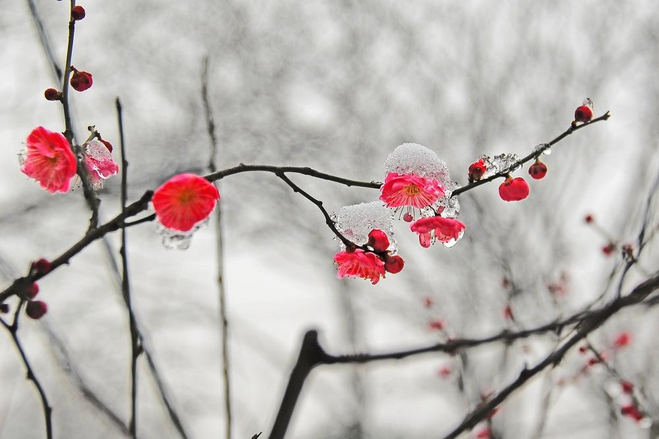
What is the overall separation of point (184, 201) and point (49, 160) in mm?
355

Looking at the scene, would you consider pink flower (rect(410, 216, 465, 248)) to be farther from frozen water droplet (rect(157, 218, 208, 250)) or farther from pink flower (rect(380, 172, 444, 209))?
frozen water droplet (rect(157, 218, 208, 250))

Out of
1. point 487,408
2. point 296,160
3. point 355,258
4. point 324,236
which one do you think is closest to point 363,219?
point 355,258

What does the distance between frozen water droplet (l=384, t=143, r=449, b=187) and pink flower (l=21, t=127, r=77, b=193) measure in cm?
73

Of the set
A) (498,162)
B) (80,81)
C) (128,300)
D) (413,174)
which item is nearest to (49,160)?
(80,81)

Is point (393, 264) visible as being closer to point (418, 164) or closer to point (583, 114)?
point (418, 164)

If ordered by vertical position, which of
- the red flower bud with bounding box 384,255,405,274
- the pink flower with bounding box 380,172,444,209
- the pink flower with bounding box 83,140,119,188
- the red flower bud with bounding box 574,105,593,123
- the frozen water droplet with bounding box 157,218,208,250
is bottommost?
the frozen water droplet with bounding box 157,218,208,250

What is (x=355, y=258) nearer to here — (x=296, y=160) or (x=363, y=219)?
(x=363, y=219)

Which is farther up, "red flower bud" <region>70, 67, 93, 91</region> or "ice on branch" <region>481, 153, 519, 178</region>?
"red flower bud" <region>70, 67, 93, 91</region>

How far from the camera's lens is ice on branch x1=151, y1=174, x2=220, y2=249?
1.12 meters

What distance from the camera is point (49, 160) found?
1.24 metres

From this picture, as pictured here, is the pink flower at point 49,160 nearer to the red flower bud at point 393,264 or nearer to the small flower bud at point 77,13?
the small flower bud at point 77,13

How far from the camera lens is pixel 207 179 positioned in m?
1.11

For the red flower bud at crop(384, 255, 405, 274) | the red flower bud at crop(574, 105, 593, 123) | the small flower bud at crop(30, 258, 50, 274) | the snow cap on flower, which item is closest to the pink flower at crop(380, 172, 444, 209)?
the snow cap on flower

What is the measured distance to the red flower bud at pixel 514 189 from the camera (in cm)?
148
